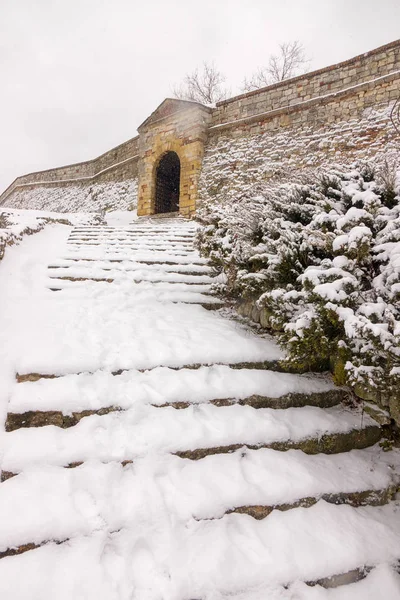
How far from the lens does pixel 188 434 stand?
6.51 feet

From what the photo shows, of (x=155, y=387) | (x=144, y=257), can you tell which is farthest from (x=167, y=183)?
(x=155, y=387)

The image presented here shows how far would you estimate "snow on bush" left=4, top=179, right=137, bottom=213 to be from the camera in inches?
527

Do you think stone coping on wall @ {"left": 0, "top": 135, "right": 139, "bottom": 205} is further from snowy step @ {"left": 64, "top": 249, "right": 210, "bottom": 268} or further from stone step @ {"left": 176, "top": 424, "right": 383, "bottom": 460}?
stone step @ {"left": 176, "top": 424, "right": 383, "bottom": 460}

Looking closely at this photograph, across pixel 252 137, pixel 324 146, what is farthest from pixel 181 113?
pixel 324 146

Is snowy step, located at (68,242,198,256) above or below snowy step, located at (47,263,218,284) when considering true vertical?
above

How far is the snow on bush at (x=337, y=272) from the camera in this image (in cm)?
179

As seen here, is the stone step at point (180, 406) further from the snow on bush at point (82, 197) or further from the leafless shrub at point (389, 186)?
the snow on bush at point (82, 197)

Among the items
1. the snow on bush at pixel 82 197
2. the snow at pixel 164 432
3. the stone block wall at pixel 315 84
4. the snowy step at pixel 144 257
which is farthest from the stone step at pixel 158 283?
the snow on bush at pixel 82 197

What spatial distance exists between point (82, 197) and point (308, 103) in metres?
12.3

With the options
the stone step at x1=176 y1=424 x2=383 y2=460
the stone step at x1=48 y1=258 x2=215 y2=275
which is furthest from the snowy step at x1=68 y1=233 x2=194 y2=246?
the stone step at x1=176 y1=424 x2=383 y2=460

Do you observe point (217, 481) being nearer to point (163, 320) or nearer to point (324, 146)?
point (163, 320)

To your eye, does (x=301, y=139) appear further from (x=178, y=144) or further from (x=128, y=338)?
(x=128, y=338)

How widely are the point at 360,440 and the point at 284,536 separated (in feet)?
3.26

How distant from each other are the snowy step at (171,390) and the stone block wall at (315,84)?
25.9 feet
